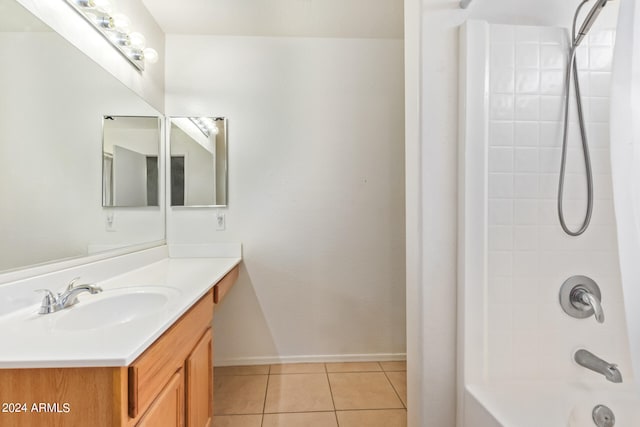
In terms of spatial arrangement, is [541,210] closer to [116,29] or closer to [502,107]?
[502,107]

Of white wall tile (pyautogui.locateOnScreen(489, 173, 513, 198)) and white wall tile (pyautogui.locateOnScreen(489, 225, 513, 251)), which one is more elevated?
white wall tile (pyautogui.locateOnScreen(489, 173, 513, 198))

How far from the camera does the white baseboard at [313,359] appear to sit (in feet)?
7.54

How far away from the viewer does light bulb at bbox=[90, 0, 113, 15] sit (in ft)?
4.79

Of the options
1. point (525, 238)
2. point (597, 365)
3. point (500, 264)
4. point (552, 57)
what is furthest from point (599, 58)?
point (597, 365)

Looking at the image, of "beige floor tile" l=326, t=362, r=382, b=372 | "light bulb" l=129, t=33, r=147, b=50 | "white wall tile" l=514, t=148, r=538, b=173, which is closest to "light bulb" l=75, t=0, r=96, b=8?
"light bulb" l=129, t=33, r=147, b=50

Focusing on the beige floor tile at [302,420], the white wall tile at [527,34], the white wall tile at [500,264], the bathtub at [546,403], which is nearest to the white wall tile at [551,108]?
the white wall tile at [527,34]

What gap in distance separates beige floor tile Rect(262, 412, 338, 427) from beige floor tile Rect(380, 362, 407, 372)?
2.09 feet

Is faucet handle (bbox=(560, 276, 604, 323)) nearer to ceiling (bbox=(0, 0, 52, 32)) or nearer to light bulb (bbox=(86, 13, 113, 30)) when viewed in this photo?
ceiling (bbox=(0, 0, 52, 32))

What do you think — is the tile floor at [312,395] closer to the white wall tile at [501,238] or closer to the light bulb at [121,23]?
the white wall tile at [501,238]

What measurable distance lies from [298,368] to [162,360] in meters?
1.53

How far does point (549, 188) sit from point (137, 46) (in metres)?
2.17

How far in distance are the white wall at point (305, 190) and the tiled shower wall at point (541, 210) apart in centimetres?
114

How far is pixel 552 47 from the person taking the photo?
122 cm

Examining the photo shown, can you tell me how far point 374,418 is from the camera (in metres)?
1.74
